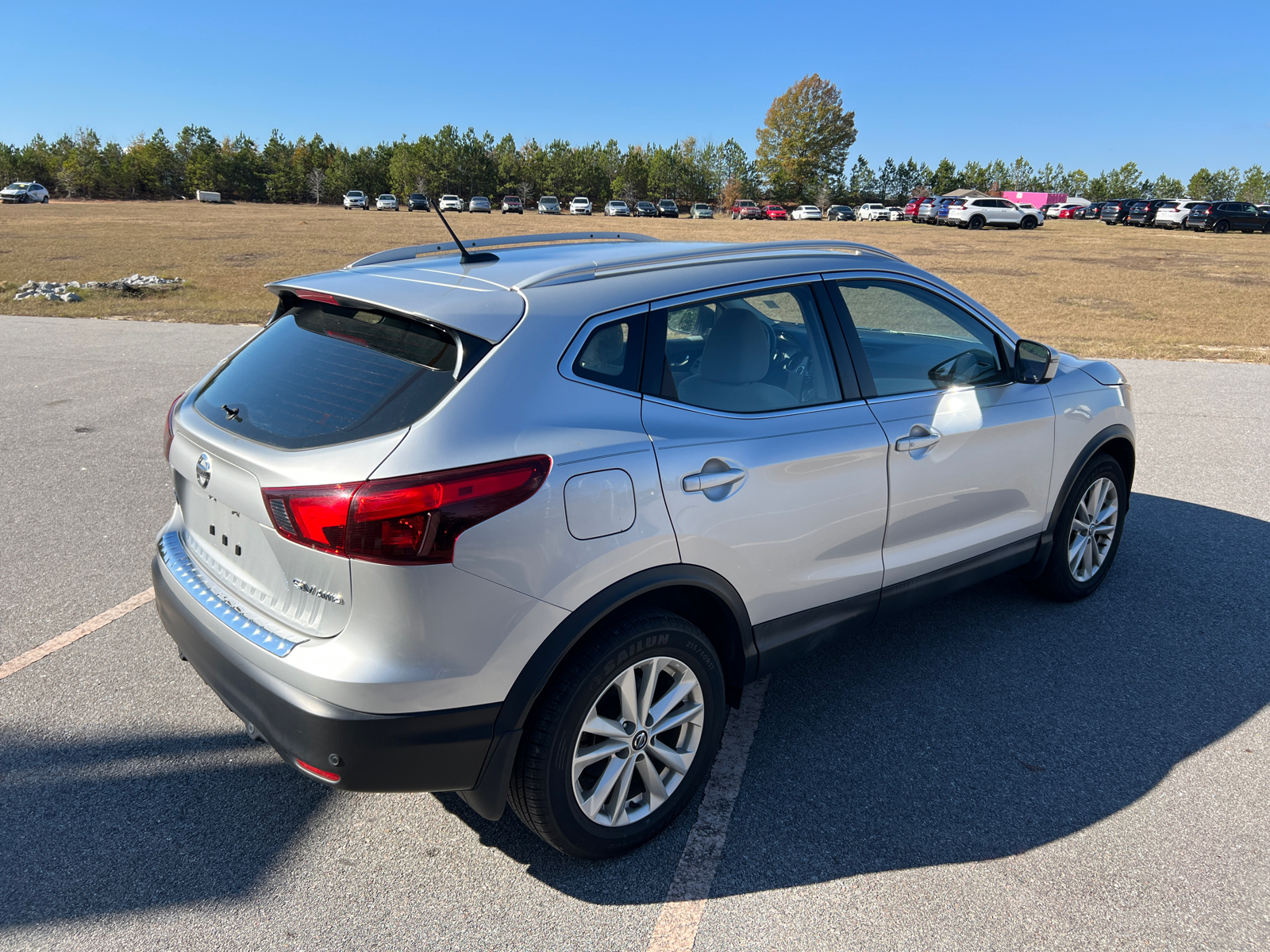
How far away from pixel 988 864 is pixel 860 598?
94cm

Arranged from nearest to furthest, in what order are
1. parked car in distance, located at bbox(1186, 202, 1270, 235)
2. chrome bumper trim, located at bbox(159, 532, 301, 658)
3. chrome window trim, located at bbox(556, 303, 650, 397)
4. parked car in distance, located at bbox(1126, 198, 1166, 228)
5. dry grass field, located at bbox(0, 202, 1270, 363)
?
chrome bumper trim, located at bbox(159, 532, 301, 658), chrome window trim, located at bbox(556, 303, 650, 397), dry grass field, located at bbox(0, 202, 1270, 363), parked car in distance, located at bbox(1186, 202, 1270, 235), parked car in distance, located at bbox(1126, 198, 1166, 228)

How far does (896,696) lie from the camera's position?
3.56m

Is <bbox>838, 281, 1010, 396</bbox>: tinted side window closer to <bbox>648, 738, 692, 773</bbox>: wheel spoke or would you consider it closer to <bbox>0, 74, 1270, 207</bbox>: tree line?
<bbox>648, 738, 692, 773</bbox>: wheel spoke

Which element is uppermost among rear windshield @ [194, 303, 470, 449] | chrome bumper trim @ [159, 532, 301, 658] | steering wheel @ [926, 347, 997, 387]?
rear windshield @ [194, 303, 470, 449]

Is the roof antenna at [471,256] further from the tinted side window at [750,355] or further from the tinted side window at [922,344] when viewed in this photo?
the tinted side window at [922,344]

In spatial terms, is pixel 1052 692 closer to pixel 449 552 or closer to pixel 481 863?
pixel 481 863

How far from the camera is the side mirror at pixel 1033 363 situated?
3.78 meters

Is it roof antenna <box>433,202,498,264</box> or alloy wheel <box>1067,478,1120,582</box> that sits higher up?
roof antenna <box>433,202,498,264</box>

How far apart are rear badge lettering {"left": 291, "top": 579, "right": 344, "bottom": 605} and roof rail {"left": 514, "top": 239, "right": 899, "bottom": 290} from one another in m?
1.00

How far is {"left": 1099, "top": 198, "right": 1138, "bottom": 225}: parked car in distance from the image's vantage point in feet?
187

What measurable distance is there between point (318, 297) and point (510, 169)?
120238 millimetres

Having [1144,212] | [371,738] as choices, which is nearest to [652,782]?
[371,738]

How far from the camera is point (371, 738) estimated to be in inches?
87.4

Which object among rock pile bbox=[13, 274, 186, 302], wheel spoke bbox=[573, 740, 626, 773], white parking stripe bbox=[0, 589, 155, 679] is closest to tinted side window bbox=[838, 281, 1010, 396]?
wheel spoke bbox=[573, 740, 626, 773]
